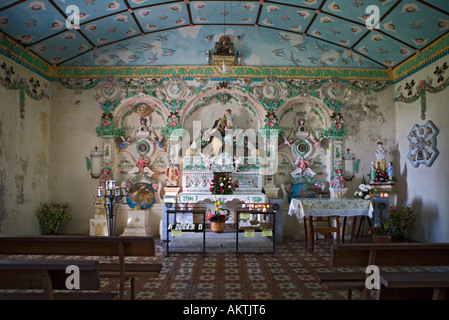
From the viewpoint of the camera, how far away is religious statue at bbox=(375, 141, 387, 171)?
11023mm

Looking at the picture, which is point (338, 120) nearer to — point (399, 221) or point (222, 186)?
point (399, 221)

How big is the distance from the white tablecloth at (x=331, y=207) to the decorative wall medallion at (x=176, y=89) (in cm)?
515

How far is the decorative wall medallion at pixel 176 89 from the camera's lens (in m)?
11.6

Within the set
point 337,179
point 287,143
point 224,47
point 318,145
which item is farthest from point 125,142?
point 337,179

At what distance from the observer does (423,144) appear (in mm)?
10070

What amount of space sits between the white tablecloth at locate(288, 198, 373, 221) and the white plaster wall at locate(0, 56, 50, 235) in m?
7.64

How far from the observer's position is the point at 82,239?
178 inches

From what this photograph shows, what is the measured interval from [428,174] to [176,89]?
8129 millimetres

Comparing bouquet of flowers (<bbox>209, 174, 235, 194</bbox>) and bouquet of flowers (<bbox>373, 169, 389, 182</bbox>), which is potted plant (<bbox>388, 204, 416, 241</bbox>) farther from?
bouquet of flowers (<bbox>209, 174, 235, 194</bbox>)

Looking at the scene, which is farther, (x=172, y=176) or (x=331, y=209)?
(x=172, y=176)

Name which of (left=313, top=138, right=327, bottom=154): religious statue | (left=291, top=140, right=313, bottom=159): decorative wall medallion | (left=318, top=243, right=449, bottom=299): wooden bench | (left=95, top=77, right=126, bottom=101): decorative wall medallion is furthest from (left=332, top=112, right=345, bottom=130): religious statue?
(left=318, top=243, right=449, bottom=299): wooden bench

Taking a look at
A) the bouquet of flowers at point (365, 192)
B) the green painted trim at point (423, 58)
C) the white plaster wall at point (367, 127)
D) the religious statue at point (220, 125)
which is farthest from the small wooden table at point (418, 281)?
the religious statue at point (220, 125)

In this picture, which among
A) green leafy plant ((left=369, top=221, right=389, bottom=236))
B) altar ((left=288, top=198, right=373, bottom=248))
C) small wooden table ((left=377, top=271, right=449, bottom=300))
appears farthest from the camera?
green leafy plant ((left=369, top=221, right=389, bottom=236))
